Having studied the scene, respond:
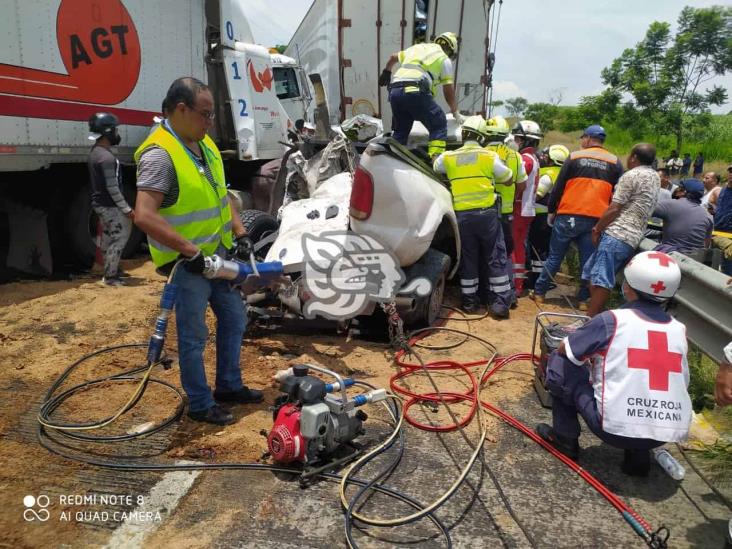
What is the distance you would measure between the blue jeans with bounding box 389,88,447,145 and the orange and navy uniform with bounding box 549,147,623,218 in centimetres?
145

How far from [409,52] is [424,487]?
4.72 metres

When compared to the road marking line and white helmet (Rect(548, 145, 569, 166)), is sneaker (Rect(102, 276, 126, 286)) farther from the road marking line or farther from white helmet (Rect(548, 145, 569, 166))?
white helmet (Rect(548, 145, 569, 166))

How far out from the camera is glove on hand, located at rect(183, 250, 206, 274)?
2691 millimetres

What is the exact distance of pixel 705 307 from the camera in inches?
142

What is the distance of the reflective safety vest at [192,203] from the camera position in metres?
2.74

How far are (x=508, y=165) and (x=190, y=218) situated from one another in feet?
12.5

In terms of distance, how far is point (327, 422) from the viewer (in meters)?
2.53

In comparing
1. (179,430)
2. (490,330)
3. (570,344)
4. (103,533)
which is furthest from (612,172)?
(103,533)

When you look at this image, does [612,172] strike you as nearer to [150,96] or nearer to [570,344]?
[570,344]

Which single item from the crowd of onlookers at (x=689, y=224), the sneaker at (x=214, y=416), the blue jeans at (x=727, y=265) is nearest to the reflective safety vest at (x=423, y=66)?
the crowd of onlookers at (x=689, y=224)
